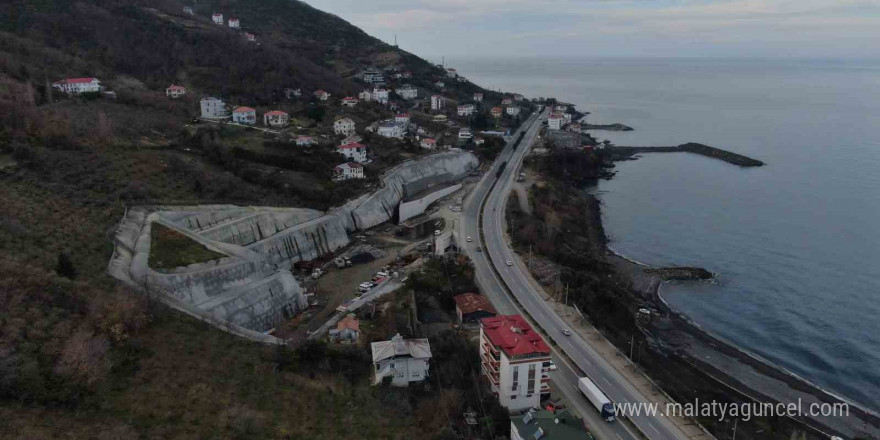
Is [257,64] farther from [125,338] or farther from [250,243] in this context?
[125,338]

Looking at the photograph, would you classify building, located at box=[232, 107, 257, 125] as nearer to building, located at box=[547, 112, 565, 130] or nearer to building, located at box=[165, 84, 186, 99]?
building, located at box=[165, 84, 186, 99]

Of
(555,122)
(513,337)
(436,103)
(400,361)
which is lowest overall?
(400,361)

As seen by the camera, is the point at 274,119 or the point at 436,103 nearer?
the point at 274,119

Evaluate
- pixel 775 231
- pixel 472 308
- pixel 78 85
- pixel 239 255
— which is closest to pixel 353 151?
pixel 239 255

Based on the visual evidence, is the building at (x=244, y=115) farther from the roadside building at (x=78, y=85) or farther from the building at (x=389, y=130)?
the building at (x=389, y=130)

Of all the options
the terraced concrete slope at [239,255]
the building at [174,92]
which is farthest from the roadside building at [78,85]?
the terraced concrete slope at [239,255]

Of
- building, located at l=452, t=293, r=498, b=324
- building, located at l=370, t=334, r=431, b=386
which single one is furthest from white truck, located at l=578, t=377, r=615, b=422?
building, located at l=452, t=293, r=498, b=324

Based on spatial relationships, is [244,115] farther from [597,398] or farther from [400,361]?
[597,398]
